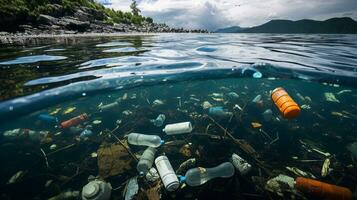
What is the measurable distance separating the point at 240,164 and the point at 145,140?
122 inches

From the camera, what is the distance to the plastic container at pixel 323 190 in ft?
12.7

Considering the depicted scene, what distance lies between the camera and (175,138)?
265 inches

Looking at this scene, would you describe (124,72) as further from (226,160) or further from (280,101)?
(280,101)

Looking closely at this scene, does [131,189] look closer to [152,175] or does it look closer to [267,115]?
[152,175]

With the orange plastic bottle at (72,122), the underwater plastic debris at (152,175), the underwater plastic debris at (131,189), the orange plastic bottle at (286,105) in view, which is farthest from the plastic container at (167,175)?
the orange plastic bottle at (72,122)

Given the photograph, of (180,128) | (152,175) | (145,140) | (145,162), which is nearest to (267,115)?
(180,128)

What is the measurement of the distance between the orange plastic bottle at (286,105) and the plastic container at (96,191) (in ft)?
17.3

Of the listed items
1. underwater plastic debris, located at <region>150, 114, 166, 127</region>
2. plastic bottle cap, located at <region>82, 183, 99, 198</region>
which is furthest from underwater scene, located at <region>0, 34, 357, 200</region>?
underwater plastic debris, located at <region>150, 114, 166, 127</region>

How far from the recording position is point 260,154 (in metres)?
5.91

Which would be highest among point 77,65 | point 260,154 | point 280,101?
point 77,65

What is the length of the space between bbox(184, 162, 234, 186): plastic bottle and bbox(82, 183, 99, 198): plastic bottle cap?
2027 millimetres

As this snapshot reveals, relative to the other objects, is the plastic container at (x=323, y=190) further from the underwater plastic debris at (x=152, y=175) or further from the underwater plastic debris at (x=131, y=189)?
the underwater plastic debris at (x=131, y=189)

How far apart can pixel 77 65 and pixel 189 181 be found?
6.66m

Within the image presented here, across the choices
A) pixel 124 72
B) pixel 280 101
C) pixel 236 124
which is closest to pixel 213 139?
pixel 236 124
